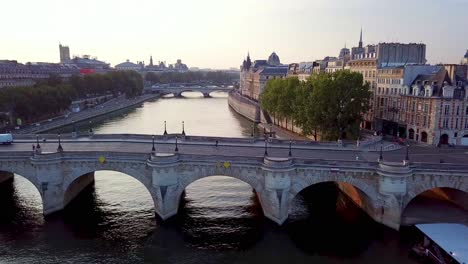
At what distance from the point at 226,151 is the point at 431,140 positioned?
3177 centimetres

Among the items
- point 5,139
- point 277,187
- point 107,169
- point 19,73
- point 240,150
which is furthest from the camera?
point 19,73

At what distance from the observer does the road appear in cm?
4325

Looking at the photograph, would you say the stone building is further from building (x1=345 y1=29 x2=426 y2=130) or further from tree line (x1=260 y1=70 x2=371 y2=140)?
tree line (x1=260 y1=70 x2=371 y2=140)

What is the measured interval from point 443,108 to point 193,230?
1578 inches

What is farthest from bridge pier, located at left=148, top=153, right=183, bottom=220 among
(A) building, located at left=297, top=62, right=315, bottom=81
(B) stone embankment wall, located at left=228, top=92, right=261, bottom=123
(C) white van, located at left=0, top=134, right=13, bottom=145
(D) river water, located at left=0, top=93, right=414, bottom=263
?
(A) building, located at left=297, top=62, right=315, bottom=81

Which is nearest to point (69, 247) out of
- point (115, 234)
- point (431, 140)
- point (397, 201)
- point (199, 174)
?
point (115, 234)

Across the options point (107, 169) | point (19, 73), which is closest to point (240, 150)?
point (107, 169)

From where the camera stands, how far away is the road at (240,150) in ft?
142

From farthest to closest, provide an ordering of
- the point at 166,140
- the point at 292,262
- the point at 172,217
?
the point at 166,140 < the point at 172,217 < the point at 292,262

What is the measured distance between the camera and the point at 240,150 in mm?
45469

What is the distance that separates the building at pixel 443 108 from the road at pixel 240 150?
7.47 meters

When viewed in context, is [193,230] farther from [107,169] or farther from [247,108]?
[247,108]

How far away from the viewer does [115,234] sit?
37.0m

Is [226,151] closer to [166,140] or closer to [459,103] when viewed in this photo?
[166,140]
